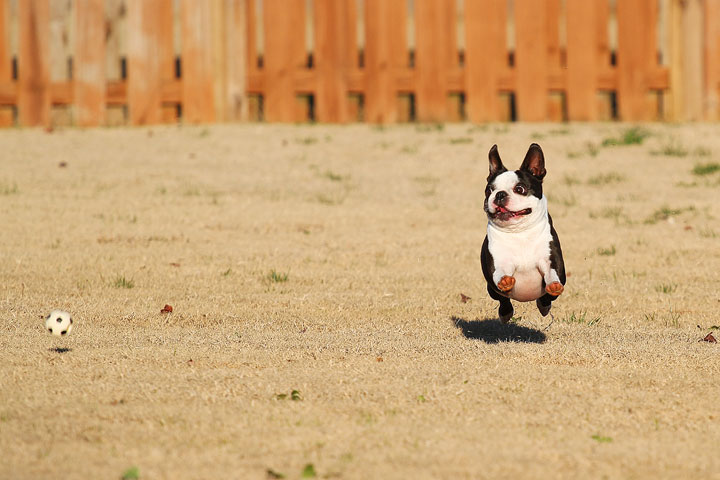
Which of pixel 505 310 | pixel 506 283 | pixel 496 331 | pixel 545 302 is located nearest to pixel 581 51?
pixel 496 331

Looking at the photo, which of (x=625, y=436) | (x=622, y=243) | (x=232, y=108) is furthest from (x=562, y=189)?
(x=625, y=436)

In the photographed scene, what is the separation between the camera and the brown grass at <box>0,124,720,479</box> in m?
4.26

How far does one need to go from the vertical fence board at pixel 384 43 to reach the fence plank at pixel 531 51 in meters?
1.50

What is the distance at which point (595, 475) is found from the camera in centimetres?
394

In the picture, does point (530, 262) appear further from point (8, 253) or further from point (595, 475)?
point (8, 253)

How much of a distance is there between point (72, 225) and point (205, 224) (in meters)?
1.24

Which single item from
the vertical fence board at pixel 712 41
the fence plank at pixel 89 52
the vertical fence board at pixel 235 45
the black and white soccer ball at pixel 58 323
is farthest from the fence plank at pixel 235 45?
the black and white soccer ball at pixel 58 323

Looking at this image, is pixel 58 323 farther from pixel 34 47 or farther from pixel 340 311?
pixel 34 47

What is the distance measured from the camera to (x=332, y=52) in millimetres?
13711

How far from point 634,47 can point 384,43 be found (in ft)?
10.8

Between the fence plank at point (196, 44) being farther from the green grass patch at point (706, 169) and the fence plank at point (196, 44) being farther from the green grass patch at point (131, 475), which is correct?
the green grass patch at point (131, 475)

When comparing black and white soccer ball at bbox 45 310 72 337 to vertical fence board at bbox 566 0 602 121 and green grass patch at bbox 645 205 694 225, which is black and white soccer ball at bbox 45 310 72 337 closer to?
green grass patch at bbox 645 205 694 225

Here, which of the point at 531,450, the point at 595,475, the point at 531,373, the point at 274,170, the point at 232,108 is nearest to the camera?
the point at 595,475

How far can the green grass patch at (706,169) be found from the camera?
39.7 feet
